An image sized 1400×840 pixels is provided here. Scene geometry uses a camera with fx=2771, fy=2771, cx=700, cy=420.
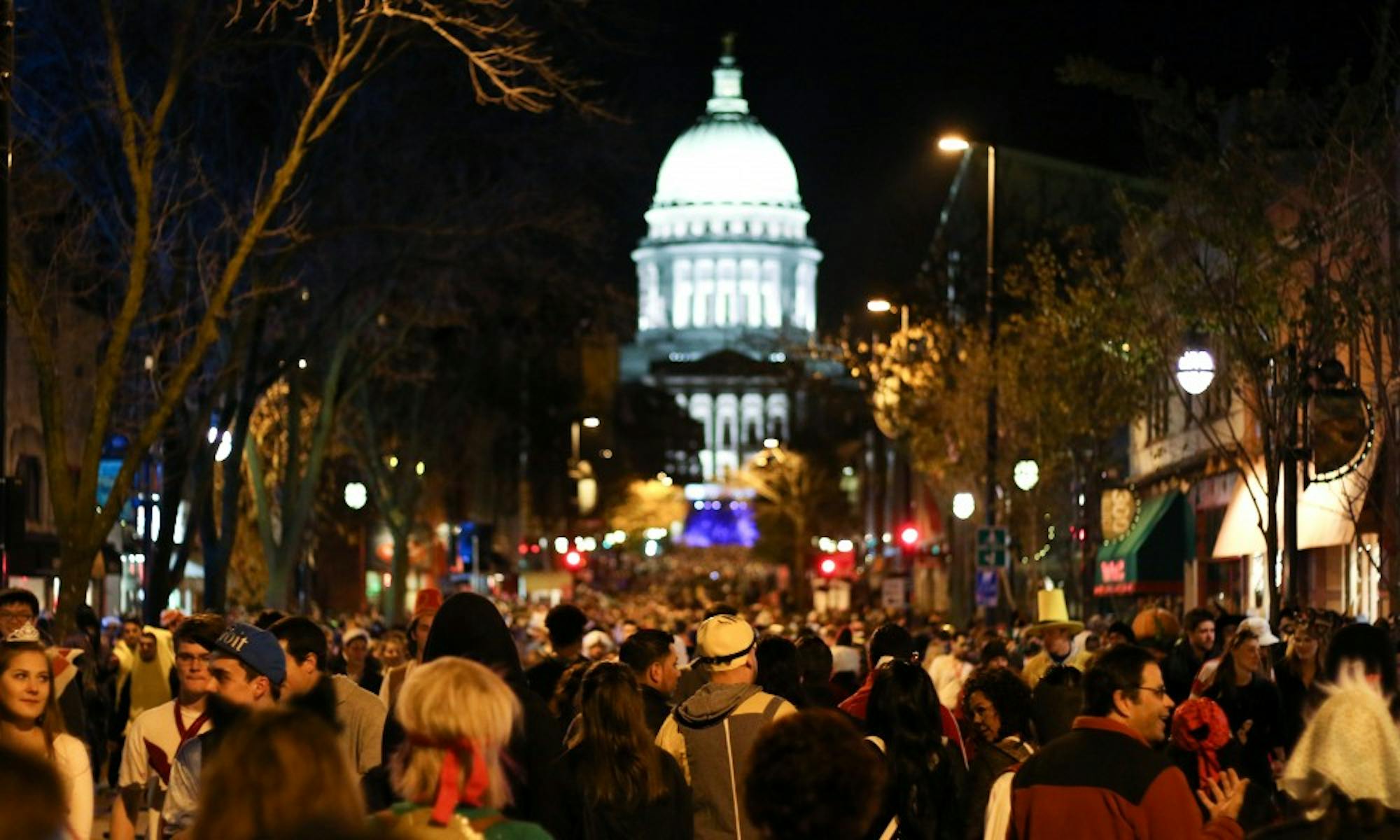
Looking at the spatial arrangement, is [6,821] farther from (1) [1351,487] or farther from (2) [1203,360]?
(1) [1351,487]

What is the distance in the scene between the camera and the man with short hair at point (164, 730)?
943 cm

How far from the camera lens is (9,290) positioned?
803 inches

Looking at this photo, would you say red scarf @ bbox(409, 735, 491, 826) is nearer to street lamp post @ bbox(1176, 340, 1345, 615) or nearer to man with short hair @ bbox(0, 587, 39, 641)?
man with short hair @ bbox(0, 587, 39, 641)

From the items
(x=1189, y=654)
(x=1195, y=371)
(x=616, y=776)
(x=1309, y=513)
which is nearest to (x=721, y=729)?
(x=616, y=776)

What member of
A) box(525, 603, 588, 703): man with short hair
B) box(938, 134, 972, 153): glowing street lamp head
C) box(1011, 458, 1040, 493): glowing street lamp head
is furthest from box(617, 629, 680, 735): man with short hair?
box(1011, 458, 1040, 493): glowing street lamp head

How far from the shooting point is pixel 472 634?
29.2 feet

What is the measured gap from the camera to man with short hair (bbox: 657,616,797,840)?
9.49 metres

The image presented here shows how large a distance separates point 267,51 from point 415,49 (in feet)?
5.61

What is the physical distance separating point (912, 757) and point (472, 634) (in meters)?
1.79

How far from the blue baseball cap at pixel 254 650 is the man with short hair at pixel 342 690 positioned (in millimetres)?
999

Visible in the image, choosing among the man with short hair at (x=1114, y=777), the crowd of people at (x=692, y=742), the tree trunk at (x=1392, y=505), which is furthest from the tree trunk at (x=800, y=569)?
the man with short hair at (x=1114, y=777)

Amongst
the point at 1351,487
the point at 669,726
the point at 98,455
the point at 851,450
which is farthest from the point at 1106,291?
the point at 851,450

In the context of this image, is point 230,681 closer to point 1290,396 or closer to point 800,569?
point 1290,396

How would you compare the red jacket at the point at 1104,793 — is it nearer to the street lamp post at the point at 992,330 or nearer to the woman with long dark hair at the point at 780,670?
the woman with long dark hair at the point at 780,670
